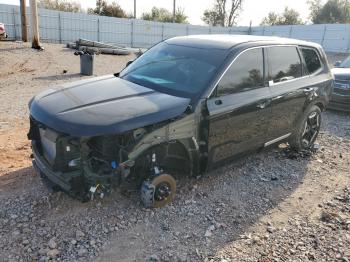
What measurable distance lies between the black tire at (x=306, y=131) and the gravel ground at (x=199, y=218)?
0.33m

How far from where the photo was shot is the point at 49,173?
3.50 metres

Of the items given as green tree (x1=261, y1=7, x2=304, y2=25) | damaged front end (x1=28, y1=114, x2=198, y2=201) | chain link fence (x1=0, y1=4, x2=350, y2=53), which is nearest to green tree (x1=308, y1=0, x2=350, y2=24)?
green tree (x1=261, y1=7, x2=304, y2=25)

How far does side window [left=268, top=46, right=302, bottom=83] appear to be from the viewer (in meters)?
4.82

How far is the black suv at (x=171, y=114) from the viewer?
3.33 m

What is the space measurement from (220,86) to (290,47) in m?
1.85

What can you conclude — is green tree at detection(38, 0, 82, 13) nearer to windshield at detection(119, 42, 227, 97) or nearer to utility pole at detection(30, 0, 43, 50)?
utility pole at detection(30, 0, 43, 50)

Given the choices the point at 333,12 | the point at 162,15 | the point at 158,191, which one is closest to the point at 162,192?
the point at 158,191

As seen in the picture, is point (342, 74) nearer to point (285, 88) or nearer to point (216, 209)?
point (285, 88)

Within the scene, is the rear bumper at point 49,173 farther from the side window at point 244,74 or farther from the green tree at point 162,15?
the green tree at point 162,15

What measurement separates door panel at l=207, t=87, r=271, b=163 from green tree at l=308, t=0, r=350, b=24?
2104 inches

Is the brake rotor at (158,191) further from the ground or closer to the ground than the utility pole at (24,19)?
closer to the ground

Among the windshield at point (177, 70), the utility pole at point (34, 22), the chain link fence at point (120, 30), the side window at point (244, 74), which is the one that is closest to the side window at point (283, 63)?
the side window at point (244, 74)

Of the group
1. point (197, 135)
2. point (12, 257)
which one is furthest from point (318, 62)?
point (12, 257)

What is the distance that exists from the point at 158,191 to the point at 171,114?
898 mm
